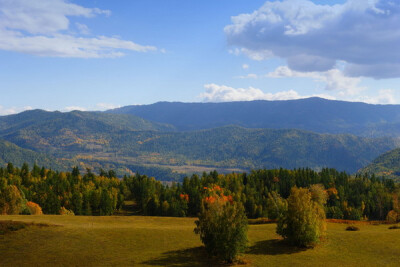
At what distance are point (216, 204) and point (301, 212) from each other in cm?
1759

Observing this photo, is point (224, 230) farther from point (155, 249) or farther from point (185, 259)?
point (155, 249)

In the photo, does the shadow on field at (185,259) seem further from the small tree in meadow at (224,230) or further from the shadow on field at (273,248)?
the shadow on field at (273,248)

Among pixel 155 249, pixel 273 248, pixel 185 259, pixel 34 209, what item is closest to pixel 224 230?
pixel 185 259

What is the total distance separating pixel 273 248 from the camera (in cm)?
7044

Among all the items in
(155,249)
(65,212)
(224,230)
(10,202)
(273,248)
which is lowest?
(65,212)

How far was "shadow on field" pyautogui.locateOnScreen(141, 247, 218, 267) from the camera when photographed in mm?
60609

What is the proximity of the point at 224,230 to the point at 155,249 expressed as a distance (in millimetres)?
14913

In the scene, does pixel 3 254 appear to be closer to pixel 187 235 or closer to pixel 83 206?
pixel 187 235

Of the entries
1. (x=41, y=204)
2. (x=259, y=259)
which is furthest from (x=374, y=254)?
(x=41, y=204)

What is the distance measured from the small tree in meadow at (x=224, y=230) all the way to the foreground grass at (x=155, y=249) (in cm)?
Answer: 291

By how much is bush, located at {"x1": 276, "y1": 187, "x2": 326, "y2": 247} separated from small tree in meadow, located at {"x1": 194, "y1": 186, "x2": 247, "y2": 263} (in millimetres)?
12066

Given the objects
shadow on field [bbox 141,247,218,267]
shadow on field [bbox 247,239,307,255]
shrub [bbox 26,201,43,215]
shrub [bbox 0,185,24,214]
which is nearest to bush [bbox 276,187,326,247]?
shadow on field [bbox 247,239,307,255]

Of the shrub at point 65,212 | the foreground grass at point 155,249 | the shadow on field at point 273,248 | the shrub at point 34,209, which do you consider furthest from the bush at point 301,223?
the shrub at point 34,209

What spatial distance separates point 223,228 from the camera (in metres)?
63.8
